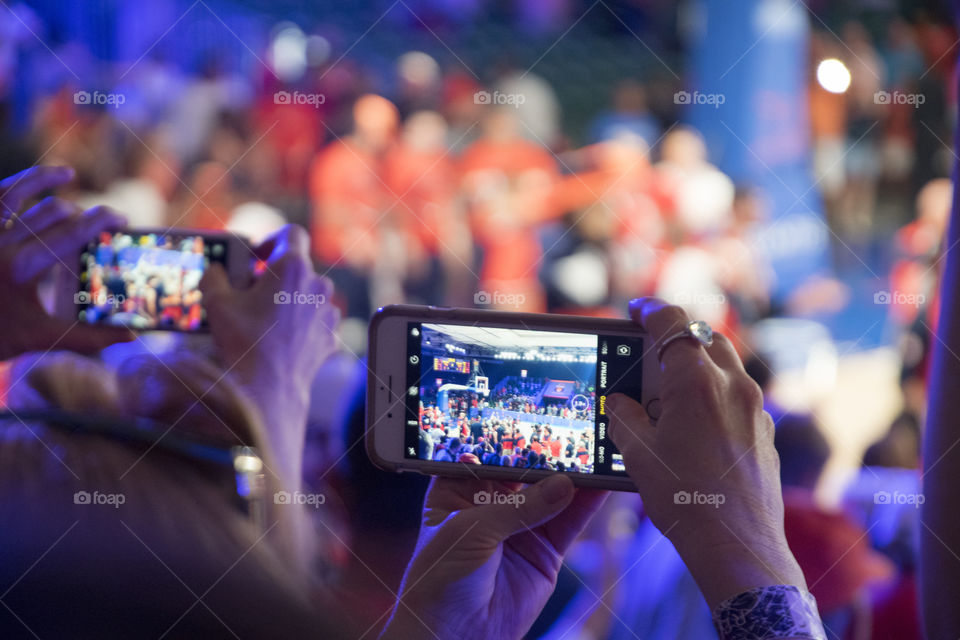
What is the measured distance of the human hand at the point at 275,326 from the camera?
0.71 meters

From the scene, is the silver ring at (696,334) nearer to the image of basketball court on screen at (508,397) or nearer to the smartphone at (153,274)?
the image of basketball court on screen at (508,397)

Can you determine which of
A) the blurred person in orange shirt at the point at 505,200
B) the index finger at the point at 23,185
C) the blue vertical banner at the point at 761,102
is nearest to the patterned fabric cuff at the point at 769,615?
the index finger at the point at 23,185

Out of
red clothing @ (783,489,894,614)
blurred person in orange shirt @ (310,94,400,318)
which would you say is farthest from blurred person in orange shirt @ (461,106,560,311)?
red clothing @ (783,489,894,614)

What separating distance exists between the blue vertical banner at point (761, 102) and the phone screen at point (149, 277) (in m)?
1.55

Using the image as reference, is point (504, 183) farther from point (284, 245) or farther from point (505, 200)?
point (284, 245)

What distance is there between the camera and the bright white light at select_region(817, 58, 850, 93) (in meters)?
1.92

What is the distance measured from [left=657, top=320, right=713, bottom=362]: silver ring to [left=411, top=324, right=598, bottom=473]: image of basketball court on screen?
0.31 ft

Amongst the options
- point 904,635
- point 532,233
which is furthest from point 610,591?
point 532,233

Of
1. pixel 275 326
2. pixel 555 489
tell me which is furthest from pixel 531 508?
pixel 275 326

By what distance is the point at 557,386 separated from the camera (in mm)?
580

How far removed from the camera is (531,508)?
518 mm

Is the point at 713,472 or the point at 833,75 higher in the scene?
the point at 833,75

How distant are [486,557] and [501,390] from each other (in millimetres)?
140

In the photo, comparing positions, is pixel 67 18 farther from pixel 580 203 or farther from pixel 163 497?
pixel 163 497
